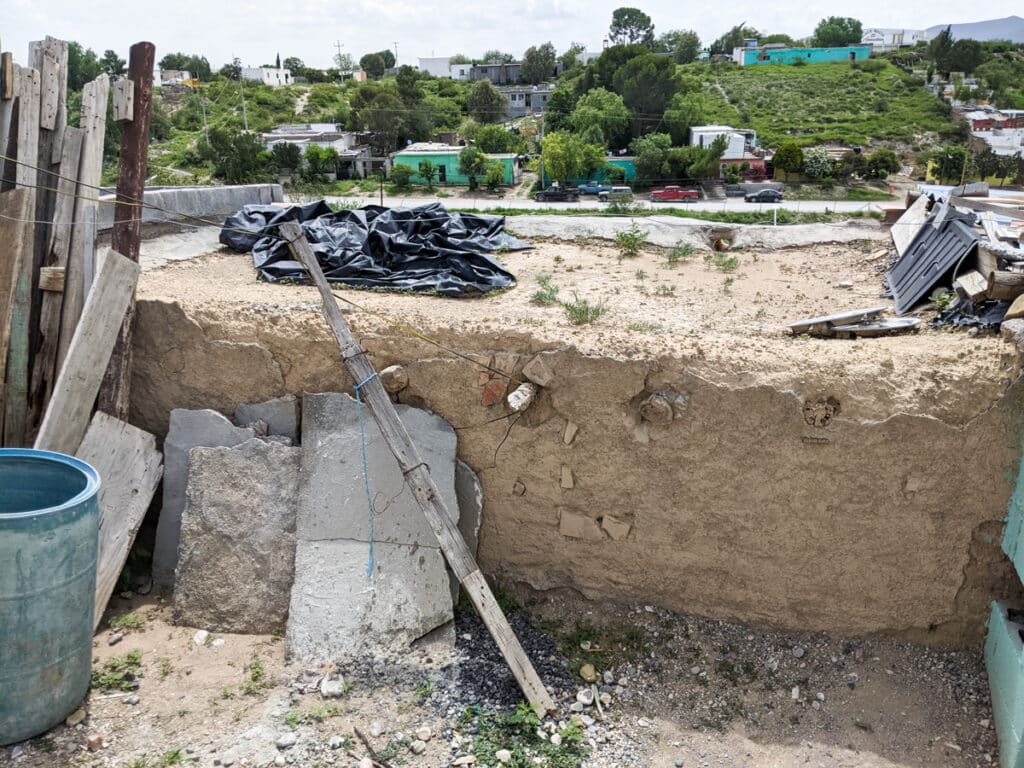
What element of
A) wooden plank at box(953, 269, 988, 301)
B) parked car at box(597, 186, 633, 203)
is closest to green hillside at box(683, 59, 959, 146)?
parked car at box(597, 186, 633, 203)

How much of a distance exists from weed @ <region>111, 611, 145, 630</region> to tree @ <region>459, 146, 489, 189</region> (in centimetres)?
2986

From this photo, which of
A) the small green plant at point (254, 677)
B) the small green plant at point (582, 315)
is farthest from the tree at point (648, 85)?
the small green plant at point (254, 677)

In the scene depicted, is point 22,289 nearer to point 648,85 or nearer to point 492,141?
point 492,141

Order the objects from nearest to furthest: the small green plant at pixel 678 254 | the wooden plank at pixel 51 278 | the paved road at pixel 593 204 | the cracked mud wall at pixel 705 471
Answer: the cracked mud wall at pixel 705 471
the wooden plank at pixel 51 278
the small green plant at pixel 678 254
the paved road at pixel 593 204

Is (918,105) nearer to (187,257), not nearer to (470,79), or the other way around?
(470,79)

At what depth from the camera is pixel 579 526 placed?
513cm

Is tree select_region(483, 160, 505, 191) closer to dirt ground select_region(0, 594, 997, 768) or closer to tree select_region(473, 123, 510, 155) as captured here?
tree select_region(473, 123, 510, 155)

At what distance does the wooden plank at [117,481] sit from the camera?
492cm

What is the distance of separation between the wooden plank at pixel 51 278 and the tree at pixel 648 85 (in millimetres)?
42101

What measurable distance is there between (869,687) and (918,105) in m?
56.7

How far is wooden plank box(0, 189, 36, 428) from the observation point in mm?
5035

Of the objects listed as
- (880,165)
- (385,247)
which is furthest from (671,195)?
(385,247)

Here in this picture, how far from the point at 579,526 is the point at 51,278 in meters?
3.69

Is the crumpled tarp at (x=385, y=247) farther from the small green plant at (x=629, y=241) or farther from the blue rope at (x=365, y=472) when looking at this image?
the blue rope at (x=365, y=472)
